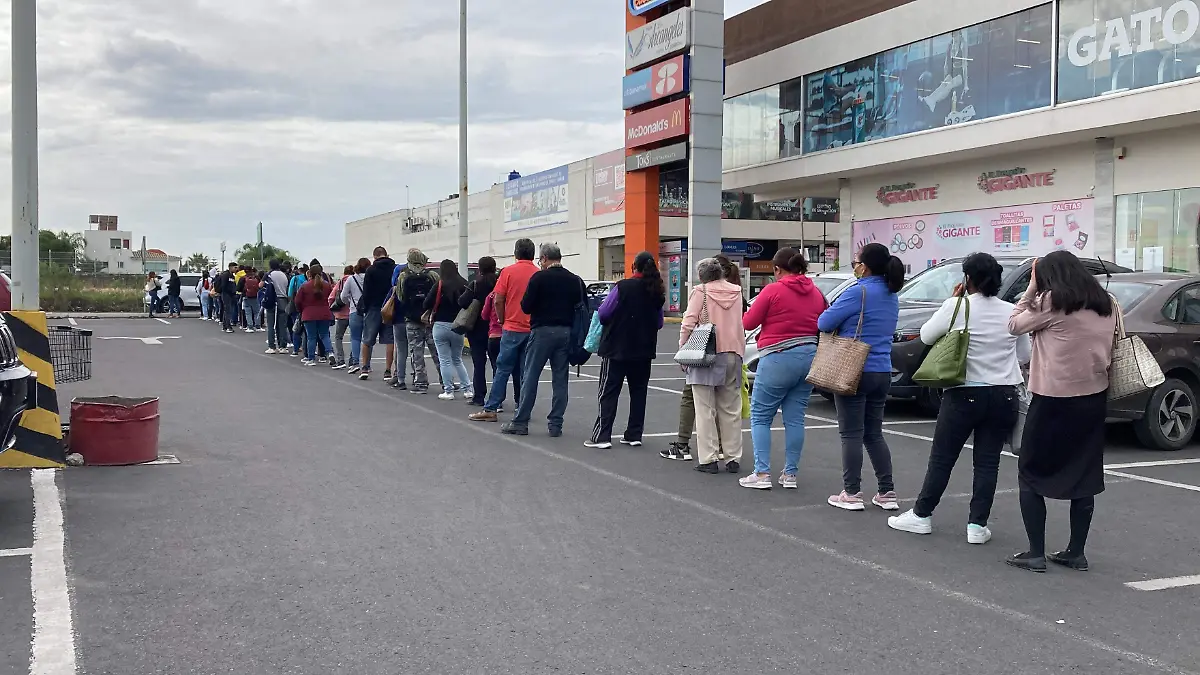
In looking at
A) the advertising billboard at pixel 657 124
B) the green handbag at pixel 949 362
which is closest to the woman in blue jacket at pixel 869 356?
the green handbag at pixel 949 362

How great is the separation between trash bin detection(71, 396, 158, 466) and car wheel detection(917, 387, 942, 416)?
7.80 m

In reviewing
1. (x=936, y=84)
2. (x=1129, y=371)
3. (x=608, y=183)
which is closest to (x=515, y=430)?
(x=1129, y=371)

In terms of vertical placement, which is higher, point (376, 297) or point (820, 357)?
point (376, 297)

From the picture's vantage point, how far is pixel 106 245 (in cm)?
12244

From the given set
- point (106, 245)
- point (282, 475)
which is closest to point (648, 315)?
point (282, 475)

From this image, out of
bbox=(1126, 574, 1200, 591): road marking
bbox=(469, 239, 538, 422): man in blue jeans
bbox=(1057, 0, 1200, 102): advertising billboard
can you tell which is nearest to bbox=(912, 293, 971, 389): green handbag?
bbox=(1126, 574, 1200, 591): road marking

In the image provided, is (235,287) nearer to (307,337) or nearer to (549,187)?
(307,337)

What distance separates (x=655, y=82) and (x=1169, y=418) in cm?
2731

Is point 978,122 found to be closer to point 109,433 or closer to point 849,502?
point 849,502

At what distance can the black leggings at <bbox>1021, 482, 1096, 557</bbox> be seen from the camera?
5.97 m

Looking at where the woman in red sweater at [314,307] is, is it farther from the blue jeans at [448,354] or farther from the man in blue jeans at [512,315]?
the man in blue jeans at [512,315]

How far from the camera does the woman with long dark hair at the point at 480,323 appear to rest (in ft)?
41.4

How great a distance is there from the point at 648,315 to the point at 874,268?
2.84 metres

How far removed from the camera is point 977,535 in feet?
21.4
